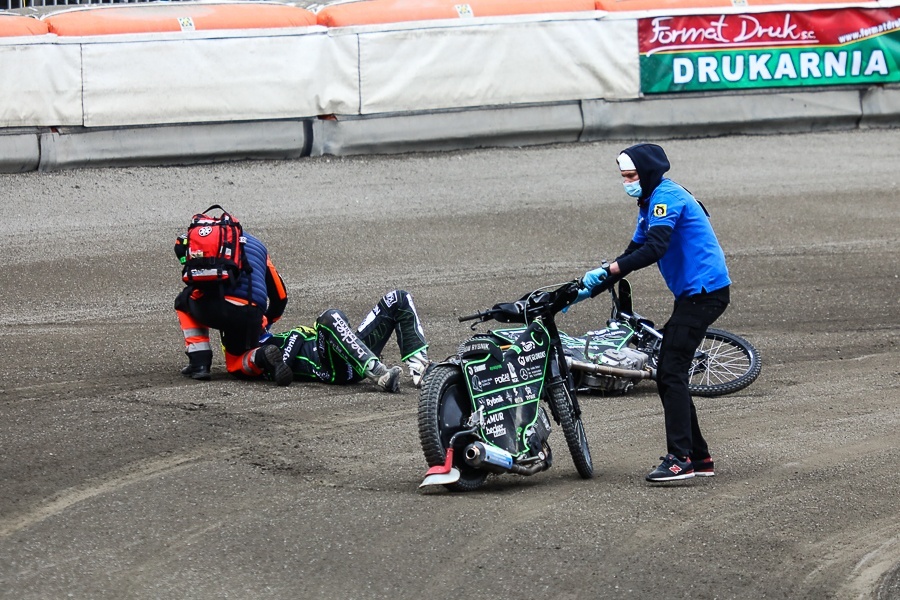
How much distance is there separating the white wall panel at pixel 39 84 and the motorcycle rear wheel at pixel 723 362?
8.60 m

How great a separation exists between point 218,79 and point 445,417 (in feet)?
32.1

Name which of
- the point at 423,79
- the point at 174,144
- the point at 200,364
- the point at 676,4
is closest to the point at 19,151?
the point at 174,144

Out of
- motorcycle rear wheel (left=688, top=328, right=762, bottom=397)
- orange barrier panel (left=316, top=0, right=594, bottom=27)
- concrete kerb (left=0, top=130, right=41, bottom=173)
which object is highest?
orange barrier panel (left=316, top=0, right=594, bottom=27)

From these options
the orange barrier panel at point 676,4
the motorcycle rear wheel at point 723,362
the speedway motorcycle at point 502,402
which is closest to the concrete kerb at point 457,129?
the orange barrier panel at point 676,4

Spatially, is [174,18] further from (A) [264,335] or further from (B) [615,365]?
(B) [615,365]

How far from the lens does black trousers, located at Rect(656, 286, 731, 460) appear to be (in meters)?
7.50

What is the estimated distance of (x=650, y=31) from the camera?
17.8 metres

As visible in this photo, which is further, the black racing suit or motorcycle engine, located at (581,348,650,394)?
motorcycle engine, located at (581,348,650,394)

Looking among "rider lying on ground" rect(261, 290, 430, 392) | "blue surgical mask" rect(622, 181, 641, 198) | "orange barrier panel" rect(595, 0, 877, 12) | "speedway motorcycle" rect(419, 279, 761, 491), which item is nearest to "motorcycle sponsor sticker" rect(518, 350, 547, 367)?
"speedway motorcycle" rect(419, 279, 761, 491)

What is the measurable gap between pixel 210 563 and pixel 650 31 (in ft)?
43.5

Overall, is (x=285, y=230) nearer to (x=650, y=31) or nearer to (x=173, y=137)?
(x=173, y=137)

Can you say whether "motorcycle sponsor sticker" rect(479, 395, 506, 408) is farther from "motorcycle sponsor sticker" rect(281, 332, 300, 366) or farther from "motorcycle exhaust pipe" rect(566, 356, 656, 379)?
"motorcycle sponsor sticker" rect(281, 332, 300, 366)

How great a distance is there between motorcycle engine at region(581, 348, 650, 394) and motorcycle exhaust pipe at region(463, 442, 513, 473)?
109 inches

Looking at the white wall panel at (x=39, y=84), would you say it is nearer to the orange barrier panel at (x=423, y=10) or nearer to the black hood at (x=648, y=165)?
the orange barrier panel at (x=423, y=10)
